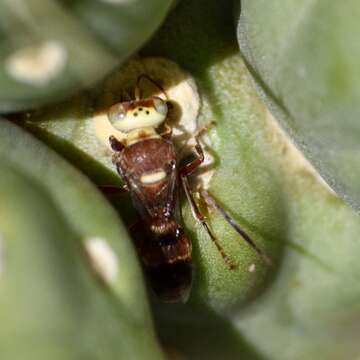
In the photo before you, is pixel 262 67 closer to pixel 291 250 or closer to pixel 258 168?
pixel 258 168

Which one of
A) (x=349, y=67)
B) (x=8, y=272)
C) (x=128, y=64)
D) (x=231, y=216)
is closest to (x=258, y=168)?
(x=231, y=216)

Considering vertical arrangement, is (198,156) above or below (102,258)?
above

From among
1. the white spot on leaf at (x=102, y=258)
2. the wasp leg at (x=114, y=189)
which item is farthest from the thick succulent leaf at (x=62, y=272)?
the wasp leg at (x=114, y=189)

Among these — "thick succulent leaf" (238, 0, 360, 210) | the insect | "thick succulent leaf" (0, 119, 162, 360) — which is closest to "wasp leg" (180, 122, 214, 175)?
→ the insect

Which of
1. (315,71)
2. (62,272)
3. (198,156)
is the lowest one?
(62,272)

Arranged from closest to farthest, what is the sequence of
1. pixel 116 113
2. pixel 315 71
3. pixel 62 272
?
pixel 62 272, pixel 315 71, pixel 116 113

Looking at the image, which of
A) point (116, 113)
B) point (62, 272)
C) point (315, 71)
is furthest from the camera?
point (116, 113)

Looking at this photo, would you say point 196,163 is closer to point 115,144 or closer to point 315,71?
point 115,144

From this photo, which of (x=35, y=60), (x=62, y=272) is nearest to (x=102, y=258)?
(x=62, y=272)

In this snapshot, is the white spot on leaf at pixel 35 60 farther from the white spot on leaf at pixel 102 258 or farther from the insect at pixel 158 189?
the insect at pixel 158 189
